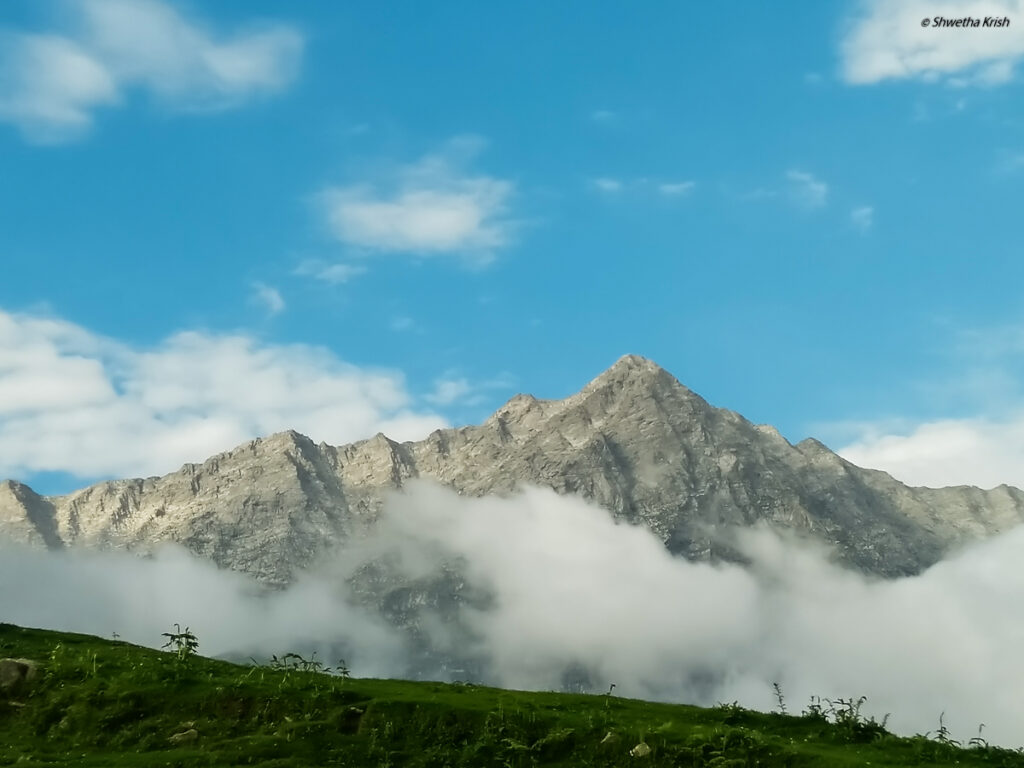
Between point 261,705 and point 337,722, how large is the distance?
176 inches

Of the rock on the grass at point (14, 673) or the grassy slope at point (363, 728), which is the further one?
the rock on the grass at point (14, 673)

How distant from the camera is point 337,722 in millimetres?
53156

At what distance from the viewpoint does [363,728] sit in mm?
52750

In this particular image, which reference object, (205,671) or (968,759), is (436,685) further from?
(968,759)

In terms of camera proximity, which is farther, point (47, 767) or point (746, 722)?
point (746, 722)

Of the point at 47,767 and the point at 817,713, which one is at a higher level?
the point at 817,713

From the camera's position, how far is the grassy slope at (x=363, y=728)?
162 feet

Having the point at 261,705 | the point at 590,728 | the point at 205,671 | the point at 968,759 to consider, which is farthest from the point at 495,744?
the point at 968,759

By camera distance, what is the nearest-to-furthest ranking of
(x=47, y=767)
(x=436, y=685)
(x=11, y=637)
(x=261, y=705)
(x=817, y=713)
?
(x=47, y=767), (x=261, y=705), (x=817, y=713), (x=436, y=685), (x=11, y=637)

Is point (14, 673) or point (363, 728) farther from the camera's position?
point (14, 673)

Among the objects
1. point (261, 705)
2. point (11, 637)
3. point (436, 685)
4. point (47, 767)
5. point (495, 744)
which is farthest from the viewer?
point (11, 637)

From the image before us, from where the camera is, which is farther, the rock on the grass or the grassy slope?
the rock on the grass

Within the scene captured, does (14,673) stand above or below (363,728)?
above

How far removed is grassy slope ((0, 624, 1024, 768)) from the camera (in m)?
49.3
